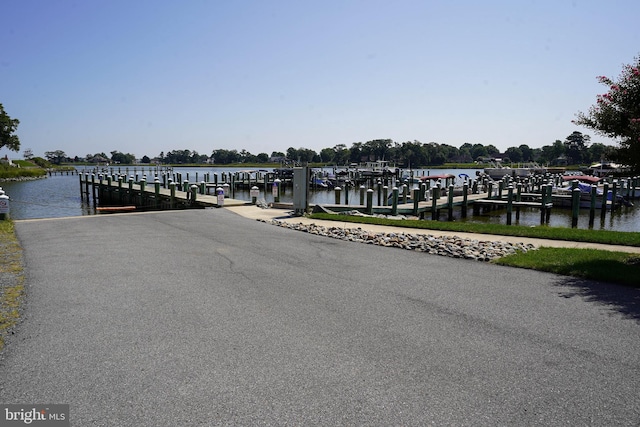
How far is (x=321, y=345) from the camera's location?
16.7 feet

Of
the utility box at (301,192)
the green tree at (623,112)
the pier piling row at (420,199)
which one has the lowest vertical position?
the pier piling row at (420,199)

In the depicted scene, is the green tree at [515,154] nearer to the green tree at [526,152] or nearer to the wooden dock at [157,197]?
the green tree at [526,152]

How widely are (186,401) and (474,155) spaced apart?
200675mm

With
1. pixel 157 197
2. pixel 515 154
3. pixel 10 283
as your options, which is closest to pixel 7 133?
pixel 157 197

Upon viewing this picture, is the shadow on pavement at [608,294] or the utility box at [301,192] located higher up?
the utility box at [301,192]

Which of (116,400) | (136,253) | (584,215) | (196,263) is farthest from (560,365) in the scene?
(584,215)

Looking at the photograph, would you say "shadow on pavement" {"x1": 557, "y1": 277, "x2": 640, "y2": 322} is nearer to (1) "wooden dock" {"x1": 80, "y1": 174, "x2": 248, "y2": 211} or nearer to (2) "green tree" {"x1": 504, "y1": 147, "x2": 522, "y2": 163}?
(1) "wooden dock" {"x1": 80, "y1": 174, "x2": 248, "y2": 211}

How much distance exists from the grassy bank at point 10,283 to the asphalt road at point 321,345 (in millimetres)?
173

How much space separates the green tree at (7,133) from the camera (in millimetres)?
76900

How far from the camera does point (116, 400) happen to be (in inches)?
154

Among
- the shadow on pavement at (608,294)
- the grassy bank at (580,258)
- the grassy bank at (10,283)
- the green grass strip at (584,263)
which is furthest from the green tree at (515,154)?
the grassy bank at (10,283)

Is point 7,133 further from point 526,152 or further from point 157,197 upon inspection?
point 526,152

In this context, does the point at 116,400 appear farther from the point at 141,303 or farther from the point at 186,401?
the point at 141,303

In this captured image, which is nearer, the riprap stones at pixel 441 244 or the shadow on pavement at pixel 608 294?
the shadow on pavement at pixel 608 294
